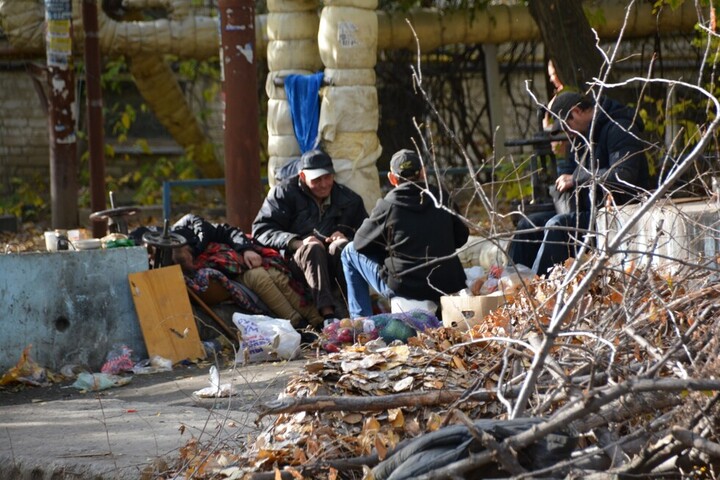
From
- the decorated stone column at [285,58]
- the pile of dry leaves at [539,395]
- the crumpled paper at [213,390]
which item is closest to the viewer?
the pile of dry leaves at [539,395]

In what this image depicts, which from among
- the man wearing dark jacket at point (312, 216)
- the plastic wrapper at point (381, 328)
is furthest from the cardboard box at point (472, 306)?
the man wearing dark jacket at point (312, 216)

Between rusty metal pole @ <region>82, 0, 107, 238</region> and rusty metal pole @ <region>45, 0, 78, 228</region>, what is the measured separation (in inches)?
25.8

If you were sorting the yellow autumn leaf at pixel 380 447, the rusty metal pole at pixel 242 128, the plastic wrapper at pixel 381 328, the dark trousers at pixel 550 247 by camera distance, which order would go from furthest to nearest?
the rusty metal pole at pixel 242 128 → the dark trousers at pixel 550 247 → the plastic wrapper at pixel 381 328 → the yellow autumn leaf at pixel 380 447

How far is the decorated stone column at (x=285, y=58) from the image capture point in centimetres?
1053

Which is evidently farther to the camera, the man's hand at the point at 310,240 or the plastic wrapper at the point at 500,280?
the man's hand at the point at 310,240

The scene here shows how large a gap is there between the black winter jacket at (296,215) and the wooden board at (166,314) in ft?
3.23

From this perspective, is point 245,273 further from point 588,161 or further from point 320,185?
point 588,161

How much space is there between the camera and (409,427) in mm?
4543

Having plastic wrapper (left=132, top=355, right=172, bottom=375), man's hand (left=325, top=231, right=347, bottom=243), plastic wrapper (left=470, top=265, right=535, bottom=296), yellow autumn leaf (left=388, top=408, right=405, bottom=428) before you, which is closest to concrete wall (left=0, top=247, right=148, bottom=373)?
plastic wrapper (left=132, top=355, right=172, bottom=375)

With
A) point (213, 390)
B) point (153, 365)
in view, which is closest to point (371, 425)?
point (213, 390)

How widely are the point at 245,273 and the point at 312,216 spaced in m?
0.73

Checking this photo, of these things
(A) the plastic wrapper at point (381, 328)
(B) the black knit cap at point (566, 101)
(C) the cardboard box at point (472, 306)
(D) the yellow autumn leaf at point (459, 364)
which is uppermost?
(B) the black knit cap at point (566, 101)

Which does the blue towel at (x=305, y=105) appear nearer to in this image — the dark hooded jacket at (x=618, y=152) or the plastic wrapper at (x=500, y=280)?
the plastic wrapper at (x=500, y=280)

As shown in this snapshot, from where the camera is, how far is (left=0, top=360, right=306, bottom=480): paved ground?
509 cm
